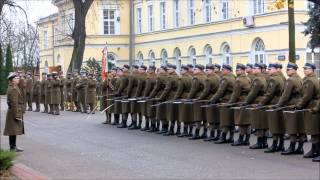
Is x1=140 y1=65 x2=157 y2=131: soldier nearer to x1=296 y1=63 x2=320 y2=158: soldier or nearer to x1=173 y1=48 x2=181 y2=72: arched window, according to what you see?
x1=296 y1=63 x2=320 y2=158: soldier

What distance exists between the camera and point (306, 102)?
557 inches

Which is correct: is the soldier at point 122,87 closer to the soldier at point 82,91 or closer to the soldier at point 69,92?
the soldier at point 82,91

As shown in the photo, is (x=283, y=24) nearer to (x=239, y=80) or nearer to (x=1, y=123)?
(x=1, y=123)

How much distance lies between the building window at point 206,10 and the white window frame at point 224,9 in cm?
179

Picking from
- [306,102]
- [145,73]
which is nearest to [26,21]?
[145,73]

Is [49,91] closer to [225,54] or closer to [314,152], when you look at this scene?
[314,152]

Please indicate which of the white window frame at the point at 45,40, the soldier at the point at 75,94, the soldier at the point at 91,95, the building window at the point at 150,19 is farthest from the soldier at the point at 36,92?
the white window frame at the point at 45,40

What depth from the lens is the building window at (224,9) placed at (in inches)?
1886

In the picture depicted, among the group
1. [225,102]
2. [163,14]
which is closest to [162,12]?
[163,14]

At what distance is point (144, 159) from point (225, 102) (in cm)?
356

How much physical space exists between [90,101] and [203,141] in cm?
1356

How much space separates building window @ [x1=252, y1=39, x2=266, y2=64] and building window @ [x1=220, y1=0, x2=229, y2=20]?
4.16 meters

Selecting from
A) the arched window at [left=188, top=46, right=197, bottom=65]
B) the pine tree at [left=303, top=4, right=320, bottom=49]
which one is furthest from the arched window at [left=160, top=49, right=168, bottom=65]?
the pine tree at [left=303, top=4, right=320, bottom=49]

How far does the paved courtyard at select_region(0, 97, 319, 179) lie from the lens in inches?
492
